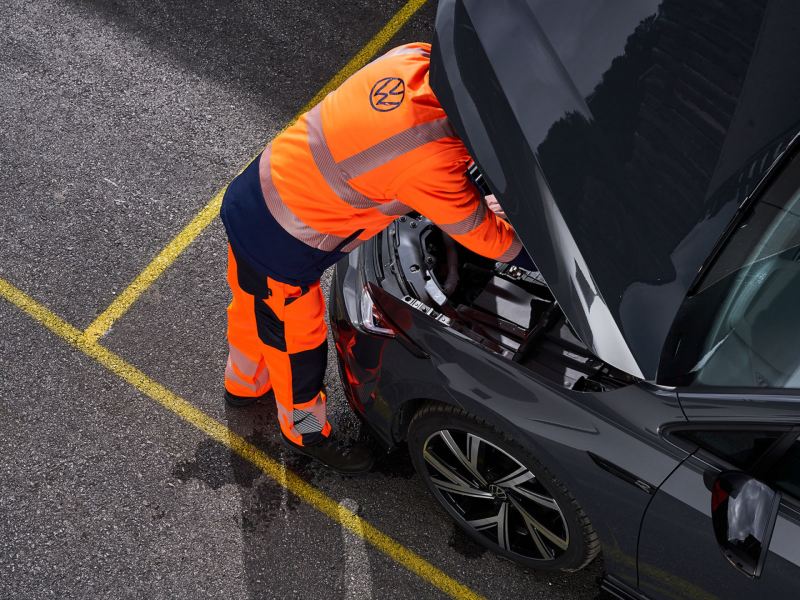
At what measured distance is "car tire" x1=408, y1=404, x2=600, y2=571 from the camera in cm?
329

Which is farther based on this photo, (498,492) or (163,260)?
(163,260)

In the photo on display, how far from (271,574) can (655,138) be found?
2.35 metres

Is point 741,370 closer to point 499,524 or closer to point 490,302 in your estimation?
point 490,302


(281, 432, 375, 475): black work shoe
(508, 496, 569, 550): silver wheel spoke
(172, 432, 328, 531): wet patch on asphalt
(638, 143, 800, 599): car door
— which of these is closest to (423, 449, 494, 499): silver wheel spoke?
(508, 496, 569, 550): silver wheel spoke

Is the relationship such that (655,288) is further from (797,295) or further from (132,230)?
(132,230)

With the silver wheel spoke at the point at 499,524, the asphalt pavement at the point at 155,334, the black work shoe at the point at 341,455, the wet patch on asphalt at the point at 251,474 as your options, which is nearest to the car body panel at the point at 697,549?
the silver wheel spoke at the point at 499,524

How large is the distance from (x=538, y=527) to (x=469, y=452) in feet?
1.25

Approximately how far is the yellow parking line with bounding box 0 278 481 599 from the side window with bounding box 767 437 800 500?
146cm

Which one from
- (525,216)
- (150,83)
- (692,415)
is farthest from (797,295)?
(150,83)

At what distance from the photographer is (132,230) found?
16.0 ft

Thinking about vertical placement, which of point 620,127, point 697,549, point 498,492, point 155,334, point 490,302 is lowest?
point 155,334

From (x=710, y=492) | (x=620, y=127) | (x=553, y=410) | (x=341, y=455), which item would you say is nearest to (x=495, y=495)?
(x=553, y=410)

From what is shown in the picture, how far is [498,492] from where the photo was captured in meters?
3.55

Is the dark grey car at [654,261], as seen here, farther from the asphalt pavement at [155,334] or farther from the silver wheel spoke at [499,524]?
the asphalt pavement at [155,334]
